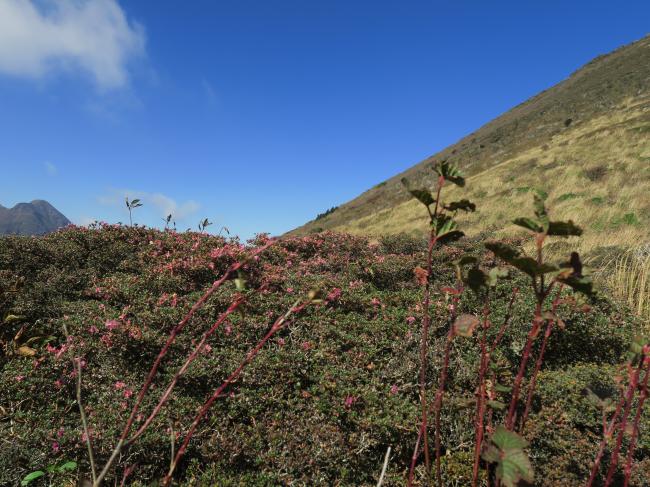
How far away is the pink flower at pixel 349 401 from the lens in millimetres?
3811

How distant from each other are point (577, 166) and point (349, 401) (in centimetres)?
2218

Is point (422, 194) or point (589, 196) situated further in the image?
point (589, 196)

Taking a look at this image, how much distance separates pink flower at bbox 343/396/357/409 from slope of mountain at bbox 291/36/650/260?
8.18 feet

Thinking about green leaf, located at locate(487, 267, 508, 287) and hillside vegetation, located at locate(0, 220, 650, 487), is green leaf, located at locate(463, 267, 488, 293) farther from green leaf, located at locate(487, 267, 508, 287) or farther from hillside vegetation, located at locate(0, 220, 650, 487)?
hillside vegetation, located at locate(0, 220, 650, 487)

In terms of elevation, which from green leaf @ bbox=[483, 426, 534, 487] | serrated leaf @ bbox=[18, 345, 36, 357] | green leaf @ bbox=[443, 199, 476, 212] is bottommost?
green leaf @ bbox=[483, 426, 534, 487]

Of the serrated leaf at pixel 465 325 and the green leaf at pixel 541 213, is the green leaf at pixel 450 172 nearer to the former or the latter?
the green leaf at pixel 541 213

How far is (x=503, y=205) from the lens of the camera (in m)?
19.3

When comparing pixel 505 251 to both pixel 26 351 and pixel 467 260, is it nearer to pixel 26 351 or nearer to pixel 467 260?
pixel 467 260

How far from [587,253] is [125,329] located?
8726 mm

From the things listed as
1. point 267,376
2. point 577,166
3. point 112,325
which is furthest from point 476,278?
point 577,166

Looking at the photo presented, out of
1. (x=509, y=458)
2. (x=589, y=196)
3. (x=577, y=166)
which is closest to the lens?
(x=509, y=458)

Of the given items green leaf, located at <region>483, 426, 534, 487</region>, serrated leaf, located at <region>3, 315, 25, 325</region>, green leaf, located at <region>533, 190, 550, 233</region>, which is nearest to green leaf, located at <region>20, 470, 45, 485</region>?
serrated leaf, located at <region>3, 315, 25, 325</region>

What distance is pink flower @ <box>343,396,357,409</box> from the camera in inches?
150

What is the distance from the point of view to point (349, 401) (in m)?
3.82
